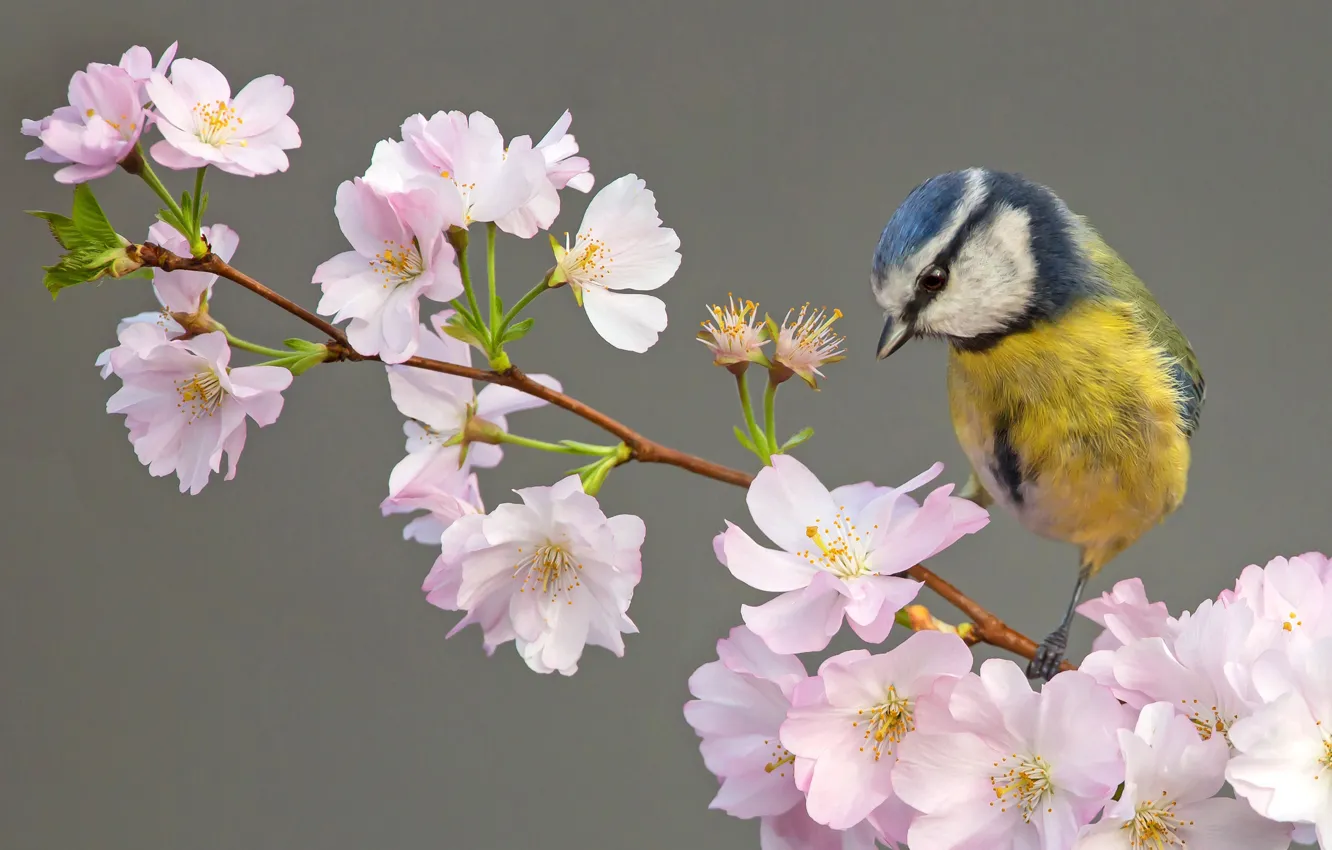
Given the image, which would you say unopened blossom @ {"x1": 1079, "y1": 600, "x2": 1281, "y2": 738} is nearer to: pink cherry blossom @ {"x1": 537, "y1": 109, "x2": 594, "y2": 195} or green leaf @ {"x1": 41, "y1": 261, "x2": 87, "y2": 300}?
pink cherry blossom @ {"x1": 537, "y1": 109, "x2": 594, "y2": 195}

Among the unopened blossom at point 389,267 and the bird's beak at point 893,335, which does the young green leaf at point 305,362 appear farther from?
the bird's beak at point 893,335

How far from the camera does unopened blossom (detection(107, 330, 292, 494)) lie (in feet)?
2.13

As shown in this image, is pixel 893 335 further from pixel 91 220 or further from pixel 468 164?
pixel 91 220

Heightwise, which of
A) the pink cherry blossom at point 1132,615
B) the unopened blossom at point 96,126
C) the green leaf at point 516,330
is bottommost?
the pink cherry blossom at point 1132,615

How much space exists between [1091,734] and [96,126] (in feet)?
1.96

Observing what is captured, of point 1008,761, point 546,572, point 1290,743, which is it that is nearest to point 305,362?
point 546,572

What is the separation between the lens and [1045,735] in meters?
0.60

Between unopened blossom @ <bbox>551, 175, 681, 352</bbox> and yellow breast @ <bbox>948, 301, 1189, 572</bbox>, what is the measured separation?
0.42 m

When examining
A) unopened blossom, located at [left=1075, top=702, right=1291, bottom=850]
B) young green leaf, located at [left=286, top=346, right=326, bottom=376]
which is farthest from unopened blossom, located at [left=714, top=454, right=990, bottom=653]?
young green leaf, located at [left=286, top=346, right=326, bottom=376]

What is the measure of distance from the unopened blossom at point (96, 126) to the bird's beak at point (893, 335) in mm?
539

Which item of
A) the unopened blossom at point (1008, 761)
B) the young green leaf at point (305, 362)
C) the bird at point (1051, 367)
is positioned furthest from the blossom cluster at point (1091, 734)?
the bird at point (1051, 367)

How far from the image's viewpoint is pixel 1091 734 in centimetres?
58

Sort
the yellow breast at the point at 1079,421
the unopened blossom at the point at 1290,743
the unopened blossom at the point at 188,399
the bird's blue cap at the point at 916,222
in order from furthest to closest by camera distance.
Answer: the yellow breast at the point at 1079,421 < the bird's blue cap at the point at 916,222 < the unopened blossom at the point at 188,399 < the unopened blossom at the point at 1290,743

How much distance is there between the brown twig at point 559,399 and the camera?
661mm
